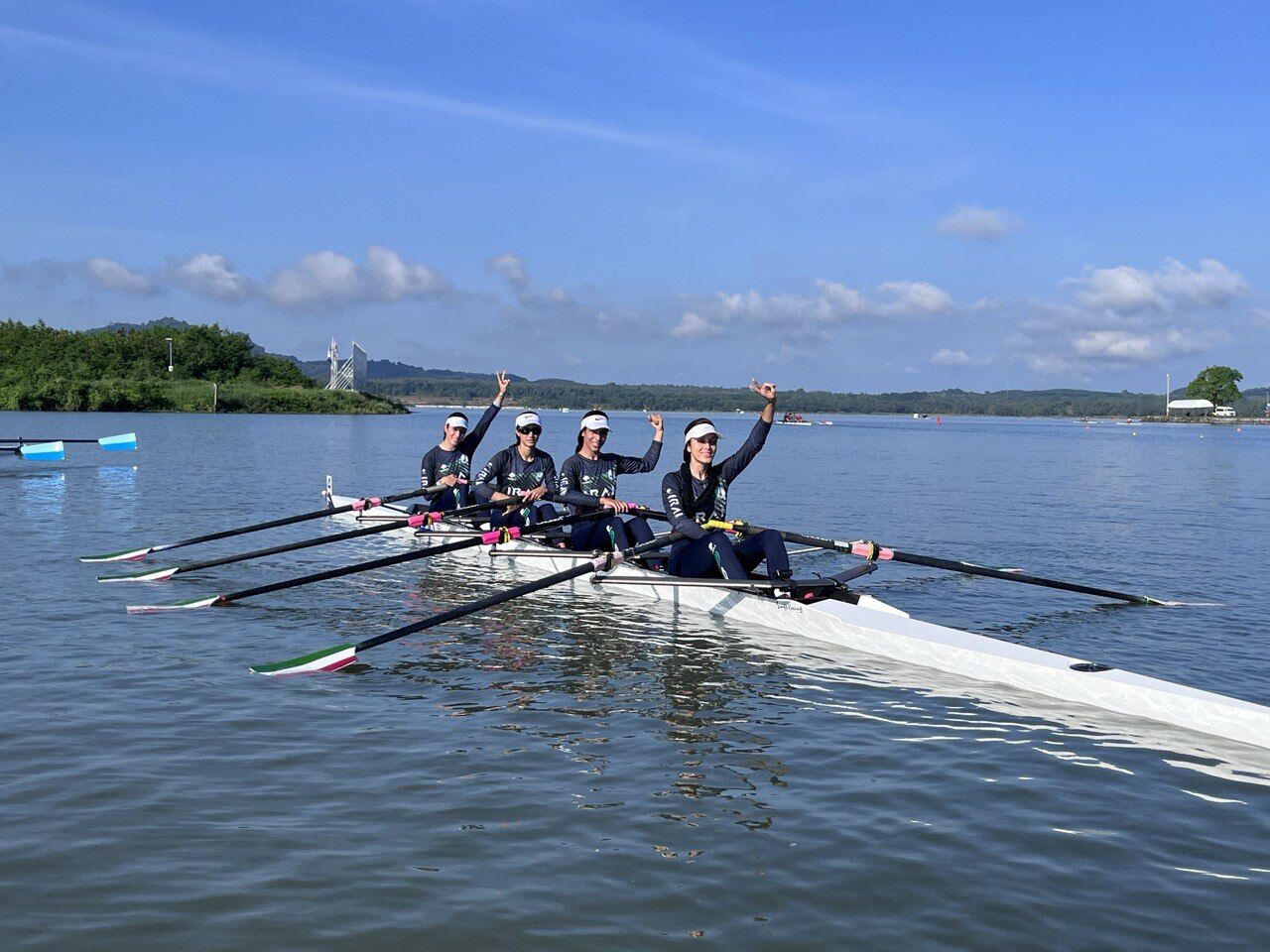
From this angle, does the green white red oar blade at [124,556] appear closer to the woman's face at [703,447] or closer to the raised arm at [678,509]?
the raised arm at [678,509]

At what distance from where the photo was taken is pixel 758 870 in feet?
18.6

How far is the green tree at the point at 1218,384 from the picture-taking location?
7092 inches

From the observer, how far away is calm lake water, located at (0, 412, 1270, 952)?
5.13m

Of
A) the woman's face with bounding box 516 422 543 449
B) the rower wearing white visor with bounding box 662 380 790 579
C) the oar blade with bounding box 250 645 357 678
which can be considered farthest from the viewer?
the woman's face with bounding box 516 422 543 449

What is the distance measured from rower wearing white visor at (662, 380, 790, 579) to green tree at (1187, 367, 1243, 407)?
195782 millimetres

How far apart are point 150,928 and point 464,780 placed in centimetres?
228

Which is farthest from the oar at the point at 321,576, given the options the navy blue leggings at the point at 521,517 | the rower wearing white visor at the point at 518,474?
the navy blue leggings at the point at 521,517

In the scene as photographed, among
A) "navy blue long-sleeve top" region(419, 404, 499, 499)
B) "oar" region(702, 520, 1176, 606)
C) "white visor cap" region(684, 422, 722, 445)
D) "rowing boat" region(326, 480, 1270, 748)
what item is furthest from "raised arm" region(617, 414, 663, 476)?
"navy blue long-sleeve top" region(419, 404, 499, 499)

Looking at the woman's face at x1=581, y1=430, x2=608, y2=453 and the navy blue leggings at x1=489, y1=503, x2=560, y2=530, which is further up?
the woman's face at x1=581, y1=430, x2=608, y2=453

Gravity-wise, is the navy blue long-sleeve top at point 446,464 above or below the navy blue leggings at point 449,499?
above

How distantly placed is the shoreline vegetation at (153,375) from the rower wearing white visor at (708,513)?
10618 cm

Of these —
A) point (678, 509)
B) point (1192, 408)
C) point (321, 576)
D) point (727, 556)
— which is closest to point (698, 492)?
point (678, 509)

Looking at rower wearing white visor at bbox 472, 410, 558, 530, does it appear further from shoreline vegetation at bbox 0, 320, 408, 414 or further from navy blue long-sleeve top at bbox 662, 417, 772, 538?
shoreline vegetation at bbox 0, 320, 408, 414

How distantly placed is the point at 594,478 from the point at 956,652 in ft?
20.8
